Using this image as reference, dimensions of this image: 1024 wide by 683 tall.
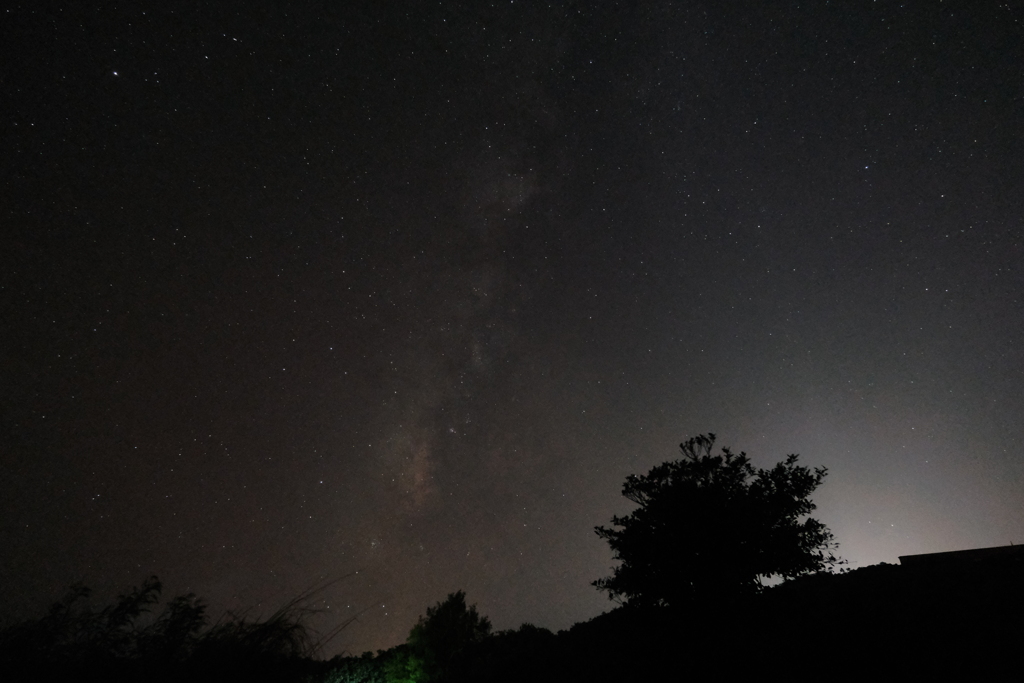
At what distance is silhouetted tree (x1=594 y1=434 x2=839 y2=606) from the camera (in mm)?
13656

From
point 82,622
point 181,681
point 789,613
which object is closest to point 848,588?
point 789,613

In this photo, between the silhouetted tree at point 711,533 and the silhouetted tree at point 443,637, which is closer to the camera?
the silhouetted tree at point 711,533

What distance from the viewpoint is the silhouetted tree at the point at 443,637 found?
85.9ft

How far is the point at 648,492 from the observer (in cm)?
1552

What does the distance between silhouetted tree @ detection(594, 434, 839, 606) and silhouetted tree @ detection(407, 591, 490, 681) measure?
1524 centimetres

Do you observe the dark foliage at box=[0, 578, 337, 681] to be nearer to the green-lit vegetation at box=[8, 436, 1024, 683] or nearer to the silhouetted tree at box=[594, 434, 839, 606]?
the green-lit vegetation at box=[8, 436, 1024, 683]

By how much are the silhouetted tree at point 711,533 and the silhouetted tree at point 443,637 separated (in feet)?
50.0

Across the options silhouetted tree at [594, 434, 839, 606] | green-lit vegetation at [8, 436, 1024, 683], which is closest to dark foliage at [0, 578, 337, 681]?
green-lit vegetation at [8, 436, 1024, 683]

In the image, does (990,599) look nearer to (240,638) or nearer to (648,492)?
(648,492)

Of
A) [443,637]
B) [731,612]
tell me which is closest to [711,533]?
[731,612]

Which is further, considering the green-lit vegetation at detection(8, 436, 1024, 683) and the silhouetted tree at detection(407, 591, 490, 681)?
the silhouetted tree at detection(407, 591, 490, 681)

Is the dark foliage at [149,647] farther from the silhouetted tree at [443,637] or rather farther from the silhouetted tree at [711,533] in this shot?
the silhouetted tree at [711,533]

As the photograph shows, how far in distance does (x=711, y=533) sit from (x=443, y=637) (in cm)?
2079

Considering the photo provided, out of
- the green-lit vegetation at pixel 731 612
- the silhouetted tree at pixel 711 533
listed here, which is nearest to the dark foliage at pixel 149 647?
the green-lit vegetation at pixel 731 612
